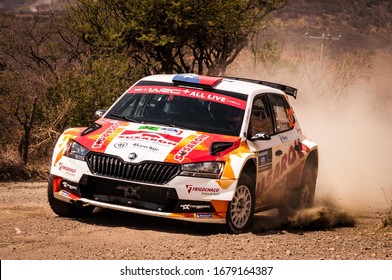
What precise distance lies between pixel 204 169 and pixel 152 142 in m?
0.65

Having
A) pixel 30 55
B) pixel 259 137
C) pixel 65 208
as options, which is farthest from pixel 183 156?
pixel 30 55

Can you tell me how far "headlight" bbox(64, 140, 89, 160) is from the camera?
30.5 feet

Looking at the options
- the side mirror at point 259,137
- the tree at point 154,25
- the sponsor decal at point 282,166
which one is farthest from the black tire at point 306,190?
the tree at point 154,25

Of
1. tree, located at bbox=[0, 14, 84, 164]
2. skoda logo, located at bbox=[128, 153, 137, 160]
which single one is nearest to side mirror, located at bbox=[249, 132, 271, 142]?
skoda logo, located at bbox=[128, 153, 137, 160]

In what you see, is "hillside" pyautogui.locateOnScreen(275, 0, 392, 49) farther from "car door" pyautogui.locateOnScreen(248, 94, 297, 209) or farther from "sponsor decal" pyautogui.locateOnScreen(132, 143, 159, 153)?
"sponsor decal" pyautogui.locateOnScreen(132, 143, 159, 153)

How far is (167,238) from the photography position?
8641 mm

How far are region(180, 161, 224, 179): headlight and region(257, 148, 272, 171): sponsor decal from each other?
90 cm

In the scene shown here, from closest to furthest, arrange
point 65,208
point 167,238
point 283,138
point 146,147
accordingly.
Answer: point 167,238 < point 146,147 < point 65,208 < point 283,138

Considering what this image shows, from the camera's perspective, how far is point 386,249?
843 cm

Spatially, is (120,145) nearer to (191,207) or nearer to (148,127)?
(148,127)

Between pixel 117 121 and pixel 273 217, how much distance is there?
105 inches

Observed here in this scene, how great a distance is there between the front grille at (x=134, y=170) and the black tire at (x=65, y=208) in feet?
2.47

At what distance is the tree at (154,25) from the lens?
103 ft

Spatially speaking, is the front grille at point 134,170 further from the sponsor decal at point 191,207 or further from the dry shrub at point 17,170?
the dry shrub at point 17,170
